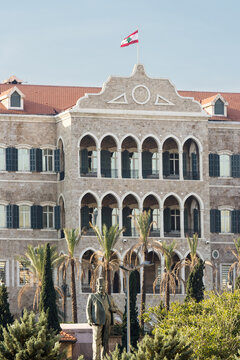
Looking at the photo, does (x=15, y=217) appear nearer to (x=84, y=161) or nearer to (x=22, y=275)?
(x=22, y=275)

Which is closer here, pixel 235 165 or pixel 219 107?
pixel 235 165

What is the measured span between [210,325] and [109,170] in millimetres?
25683

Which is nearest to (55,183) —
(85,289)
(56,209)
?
(56,209)

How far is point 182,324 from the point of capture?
5838cm

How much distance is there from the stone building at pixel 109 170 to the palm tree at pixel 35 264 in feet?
4.44

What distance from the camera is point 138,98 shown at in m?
80.9

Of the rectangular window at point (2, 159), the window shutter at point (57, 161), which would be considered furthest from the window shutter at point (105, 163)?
the rectangular window at point (2, 159)

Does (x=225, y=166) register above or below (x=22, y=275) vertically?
above

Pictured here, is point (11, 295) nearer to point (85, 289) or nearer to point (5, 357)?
point (85, 289)

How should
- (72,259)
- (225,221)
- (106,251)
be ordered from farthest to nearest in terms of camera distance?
(225,221), (72,259), (106,251)

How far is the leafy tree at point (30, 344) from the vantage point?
129 ft

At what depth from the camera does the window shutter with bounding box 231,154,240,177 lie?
84.9 m

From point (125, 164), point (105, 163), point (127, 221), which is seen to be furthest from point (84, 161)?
point (127, 221)

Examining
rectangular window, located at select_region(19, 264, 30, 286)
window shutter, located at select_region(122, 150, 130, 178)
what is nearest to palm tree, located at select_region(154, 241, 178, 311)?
window shutter, located at select_region(122, 150, 130, 178)
